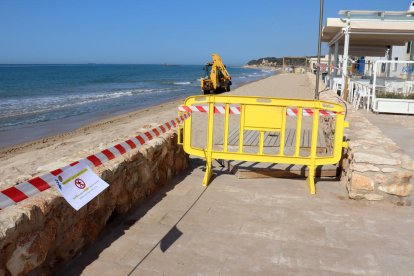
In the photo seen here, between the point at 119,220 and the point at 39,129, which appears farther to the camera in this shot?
the point at 39,129

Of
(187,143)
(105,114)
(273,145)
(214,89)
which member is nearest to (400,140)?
(273,145)

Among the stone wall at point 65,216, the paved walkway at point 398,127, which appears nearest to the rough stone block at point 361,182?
the stone wall at point 65,216

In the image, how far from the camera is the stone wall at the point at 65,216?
9.54ft

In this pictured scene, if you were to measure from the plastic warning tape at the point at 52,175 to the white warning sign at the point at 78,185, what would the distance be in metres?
0.06

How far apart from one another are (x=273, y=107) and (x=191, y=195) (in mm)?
1759

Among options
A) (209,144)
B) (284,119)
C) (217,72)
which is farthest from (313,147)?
(217,72)

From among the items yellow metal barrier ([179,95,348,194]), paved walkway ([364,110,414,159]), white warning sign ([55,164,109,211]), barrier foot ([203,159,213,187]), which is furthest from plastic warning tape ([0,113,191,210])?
paved walkway ([364,110,414,159])

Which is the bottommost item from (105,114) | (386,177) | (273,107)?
(105,114)

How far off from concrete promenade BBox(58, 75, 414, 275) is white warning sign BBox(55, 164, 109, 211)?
2.63 feet

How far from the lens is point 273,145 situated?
7.86m

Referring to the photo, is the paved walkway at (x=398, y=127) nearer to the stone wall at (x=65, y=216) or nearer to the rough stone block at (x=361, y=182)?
the rough stone block at (x=361, y=182)

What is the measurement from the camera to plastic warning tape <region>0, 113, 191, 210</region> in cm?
283

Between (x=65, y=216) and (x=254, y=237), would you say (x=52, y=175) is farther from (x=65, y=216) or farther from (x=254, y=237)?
(x=254, y=237)

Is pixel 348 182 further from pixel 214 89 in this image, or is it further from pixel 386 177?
pixel 214 89
